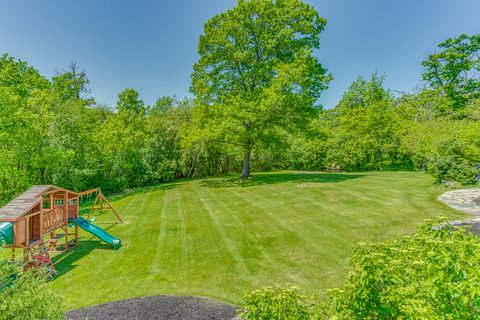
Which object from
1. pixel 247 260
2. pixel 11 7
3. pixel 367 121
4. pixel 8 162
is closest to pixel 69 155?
pixel 8 162

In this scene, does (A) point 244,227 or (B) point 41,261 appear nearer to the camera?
→ (B) point 41,261

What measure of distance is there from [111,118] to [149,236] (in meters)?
19.2

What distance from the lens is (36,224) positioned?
866cm

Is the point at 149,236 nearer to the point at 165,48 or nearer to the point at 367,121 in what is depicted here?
the point at 165,48

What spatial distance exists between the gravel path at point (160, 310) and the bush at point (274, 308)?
9.78 ft

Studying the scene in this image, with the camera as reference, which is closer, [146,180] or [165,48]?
[165,48]

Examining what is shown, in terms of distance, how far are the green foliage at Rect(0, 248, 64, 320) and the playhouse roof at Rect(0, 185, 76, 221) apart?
4.51 metres

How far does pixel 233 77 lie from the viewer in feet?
66.2

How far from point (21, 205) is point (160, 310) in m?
6.10

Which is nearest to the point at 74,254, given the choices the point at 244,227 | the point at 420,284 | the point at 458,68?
the point at 244,227

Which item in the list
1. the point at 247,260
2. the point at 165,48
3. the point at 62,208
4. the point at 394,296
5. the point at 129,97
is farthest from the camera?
the point at 129,97

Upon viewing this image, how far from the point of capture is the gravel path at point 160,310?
5.43 metres

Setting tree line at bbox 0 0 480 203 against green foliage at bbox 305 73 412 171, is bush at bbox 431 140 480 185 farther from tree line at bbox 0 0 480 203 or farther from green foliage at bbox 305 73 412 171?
green foliage at bbox 305 73 412 171

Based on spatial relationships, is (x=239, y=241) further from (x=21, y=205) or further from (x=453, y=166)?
(x=453, y=166)
